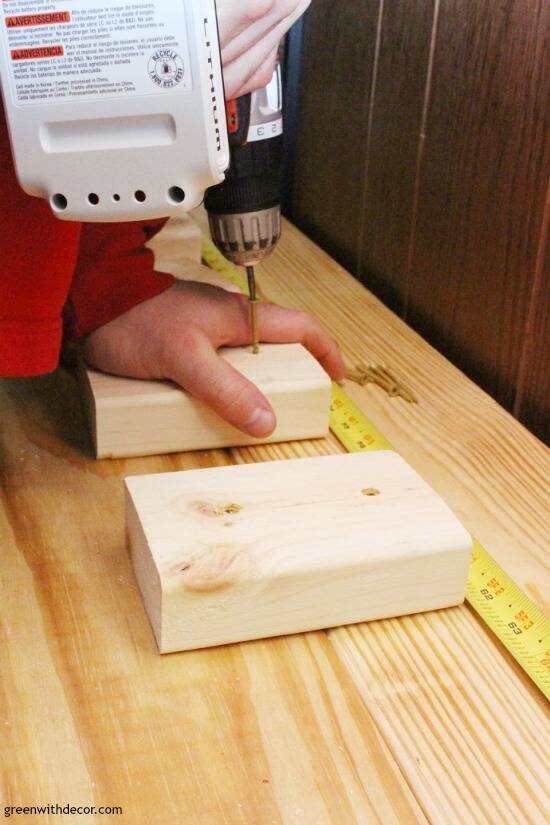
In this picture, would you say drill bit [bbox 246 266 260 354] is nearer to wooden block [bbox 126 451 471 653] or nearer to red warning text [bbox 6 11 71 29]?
wooden block [bbox 126 451 471 653]

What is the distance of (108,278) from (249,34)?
0.42 metres

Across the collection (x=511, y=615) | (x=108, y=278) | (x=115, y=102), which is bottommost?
(x=511, y=615)

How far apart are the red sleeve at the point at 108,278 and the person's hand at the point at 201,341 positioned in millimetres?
15

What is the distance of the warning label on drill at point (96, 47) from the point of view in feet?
2.33

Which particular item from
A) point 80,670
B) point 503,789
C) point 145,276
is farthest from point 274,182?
point 503,789

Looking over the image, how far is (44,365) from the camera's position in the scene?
103 centimetres

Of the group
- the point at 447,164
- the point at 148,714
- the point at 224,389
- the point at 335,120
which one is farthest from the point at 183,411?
the point at 335,120

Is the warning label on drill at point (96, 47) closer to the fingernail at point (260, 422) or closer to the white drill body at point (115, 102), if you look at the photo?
the white drill body at point (115, 102)

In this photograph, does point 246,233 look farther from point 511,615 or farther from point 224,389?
point 511,615

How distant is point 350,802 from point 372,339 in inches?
33.3

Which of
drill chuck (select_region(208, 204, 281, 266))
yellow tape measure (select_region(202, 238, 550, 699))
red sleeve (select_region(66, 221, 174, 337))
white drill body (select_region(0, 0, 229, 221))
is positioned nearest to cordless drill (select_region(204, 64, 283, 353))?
drill chuck (select_region(208, 204, 281, 266))

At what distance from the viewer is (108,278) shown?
1.16 m

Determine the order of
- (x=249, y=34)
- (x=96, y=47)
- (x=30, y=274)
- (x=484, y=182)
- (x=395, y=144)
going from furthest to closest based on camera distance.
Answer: (x=395, y=144) < (x=484, y=182) < (x=30, y=274) < (x=249, y=34) < (x=96, y=47)

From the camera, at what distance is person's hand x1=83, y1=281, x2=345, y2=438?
1.07 meters
